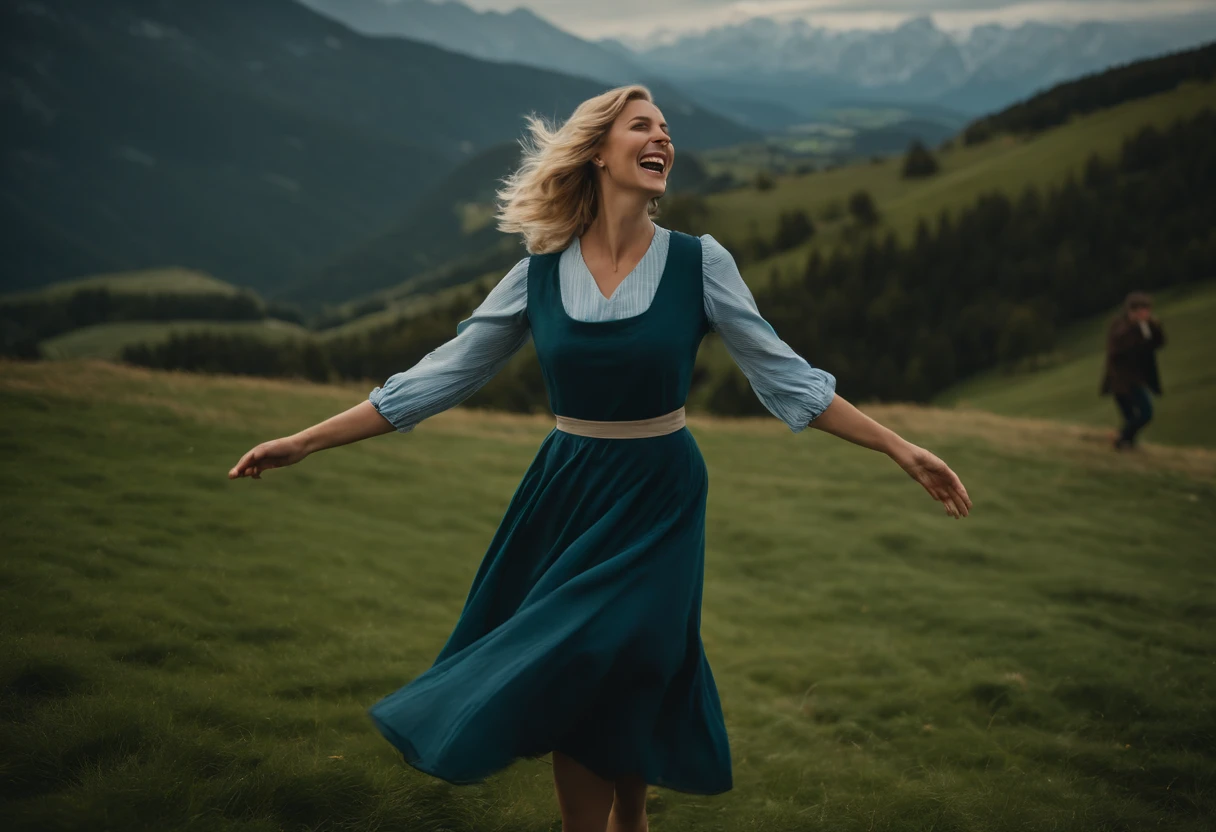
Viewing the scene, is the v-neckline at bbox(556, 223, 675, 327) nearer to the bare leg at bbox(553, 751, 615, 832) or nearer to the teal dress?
the teal dress

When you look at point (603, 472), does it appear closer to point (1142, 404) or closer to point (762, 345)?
point (762, 345)

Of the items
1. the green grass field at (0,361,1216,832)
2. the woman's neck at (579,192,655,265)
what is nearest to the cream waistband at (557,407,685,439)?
the woman's neck at (579,192,655,265)

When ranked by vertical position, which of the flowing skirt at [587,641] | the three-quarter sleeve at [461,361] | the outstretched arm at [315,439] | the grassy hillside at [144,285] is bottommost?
the flowing skirt at [587,641]

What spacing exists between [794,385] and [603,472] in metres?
0.84

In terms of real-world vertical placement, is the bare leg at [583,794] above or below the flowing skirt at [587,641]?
below

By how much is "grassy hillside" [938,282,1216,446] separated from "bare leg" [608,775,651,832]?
116 ft

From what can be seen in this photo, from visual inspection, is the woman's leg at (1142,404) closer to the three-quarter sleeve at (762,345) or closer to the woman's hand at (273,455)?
the three-quarter sleeve at (762,345)

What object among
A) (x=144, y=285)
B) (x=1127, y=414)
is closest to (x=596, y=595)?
(x=1127, y=414)

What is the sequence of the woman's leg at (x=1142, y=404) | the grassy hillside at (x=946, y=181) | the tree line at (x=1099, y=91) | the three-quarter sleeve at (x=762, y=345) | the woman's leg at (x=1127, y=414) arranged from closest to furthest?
1. the three-quarter sleeve at (x=762, y=345)
2. the woman's leg at (x=1142, y=404)
3. the woman's leg at (x=1127, y=414)
4. the grassy hillside at (x=946, y=181)
5. the tree line at (x=1099, y=91)

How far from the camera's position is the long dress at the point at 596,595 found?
10.9ft

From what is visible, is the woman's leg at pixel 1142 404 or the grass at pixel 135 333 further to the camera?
the grass at pixel 135 333

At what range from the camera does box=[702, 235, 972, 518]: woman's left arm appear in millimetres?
3676

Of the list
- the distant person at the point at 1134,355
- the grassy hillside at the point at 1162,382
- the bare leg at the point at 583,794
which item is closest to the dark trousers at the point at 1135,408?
the distant person at the point at 1134,355

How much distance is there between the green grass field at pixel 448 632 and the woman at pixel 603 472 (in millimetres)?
1262
